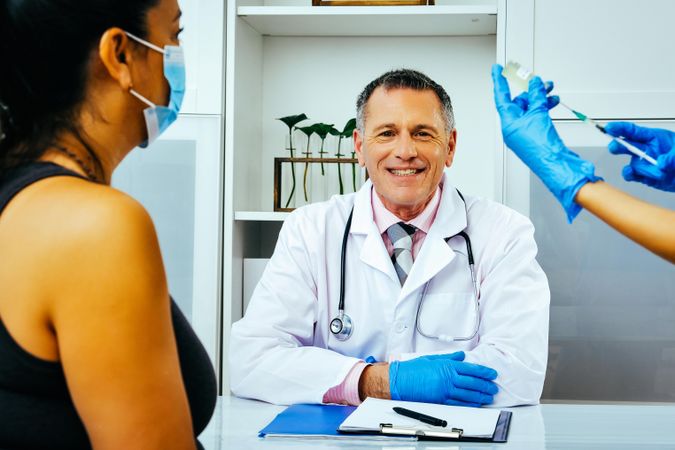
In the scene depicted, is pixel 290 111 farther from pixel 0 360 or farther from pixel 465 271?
pixel 0 360

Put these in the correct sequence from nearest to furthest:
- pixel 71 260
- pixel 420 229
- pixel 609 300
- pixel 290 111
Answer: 1. pixel 71 260
2. pixel 420 229
3. pixel 609 300
4. pixel 290 111

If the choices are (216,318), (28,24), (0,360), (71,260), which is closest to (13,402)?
(0,360)

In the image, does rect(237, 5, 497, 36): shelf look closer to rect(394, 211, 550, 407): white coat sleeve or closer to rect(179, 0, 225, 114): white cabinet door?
rect(179, 0, 225, 114): white cabinet door

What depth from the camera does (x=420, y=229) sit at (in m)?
2.05

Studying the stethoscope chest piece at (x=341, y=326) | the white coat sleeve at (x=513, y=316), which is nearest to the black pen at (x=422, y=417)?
the white coat sleeve at (x=513, y=316)

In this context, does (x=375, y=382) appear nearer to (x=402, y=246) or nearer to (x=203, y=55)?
(x=402, y=246)

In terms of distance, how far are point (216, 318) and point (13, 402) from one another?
1780 mm

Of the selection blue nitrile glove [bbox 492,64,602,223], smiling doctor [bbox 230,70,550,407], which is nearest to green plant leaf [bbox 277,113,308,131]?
smiling doctor [bbox 230,70,550,407]

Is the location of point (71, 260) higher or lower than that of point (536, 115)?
lower

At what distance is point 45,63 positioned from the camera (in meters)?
0.79

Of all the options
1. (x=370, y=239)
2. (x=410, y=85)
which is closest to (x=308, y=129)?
(x=410, y=85)

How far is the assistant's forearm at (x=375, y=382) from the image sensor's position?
1.59 meters

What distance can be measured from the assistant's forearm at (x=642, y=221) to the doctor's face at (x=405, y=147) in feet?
2.83

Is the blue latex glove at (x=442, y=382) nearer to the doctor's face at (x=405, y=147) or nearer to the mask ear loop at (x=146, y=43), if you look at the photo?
the doctor's face at (x=405, y=147)
